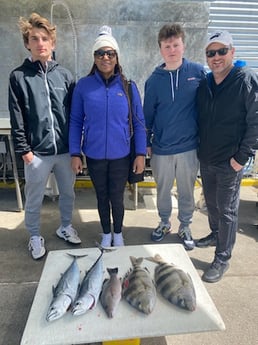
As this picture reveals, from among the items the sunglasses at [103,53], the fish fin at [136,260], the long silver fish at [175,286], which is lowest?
the fish fin at [136,260]

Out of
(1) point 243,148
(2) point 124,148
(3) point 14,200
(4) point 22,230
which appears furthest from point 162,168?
(3) point 14,200

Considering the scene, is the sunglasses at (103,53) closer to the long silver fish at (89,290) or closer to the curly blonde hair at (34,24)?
the curly blonde hair at (34,24)

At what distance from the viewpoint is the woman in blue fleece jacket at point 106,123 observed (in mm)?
2428

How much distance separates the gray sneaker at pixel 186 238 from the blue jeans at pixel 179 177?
55 mm

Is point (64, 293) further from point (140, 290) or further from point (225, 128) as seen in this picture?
point (225, 128)

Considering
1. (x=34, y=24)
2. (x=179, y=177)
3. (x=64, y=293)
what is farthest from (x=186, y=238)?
(x=34, y=24)

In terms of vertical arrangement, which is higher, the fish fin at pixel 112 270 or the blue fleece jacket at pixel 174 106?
the blue fleece jacket at pixel 174 106

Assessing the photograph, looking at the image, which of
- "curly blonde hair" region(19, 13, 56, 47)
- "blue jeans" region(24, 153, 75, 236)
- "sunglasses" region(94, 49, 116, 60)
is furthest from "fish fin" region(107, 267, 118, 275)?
"curly blonde hair" region(19, 13, 56, 47)

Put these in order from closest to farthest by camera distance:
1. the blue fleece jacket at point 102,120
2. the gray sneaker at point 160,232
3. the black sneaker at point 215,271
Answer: the blue fleece jacket at point 102,120 → the black sneaker at point 215,271 → the gray sneaker at point 160,232

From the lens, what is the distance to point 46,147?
8.45 ft

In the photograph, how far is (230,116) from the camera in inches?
90.9

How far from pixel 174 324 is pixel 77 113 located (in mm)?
1752

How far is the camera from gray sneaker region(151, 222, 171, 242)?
10.5ft

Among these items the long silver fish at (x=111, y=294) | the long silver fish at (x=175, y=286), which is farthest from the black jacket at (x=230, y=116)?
the long silver fish at (x=111, y=294)
